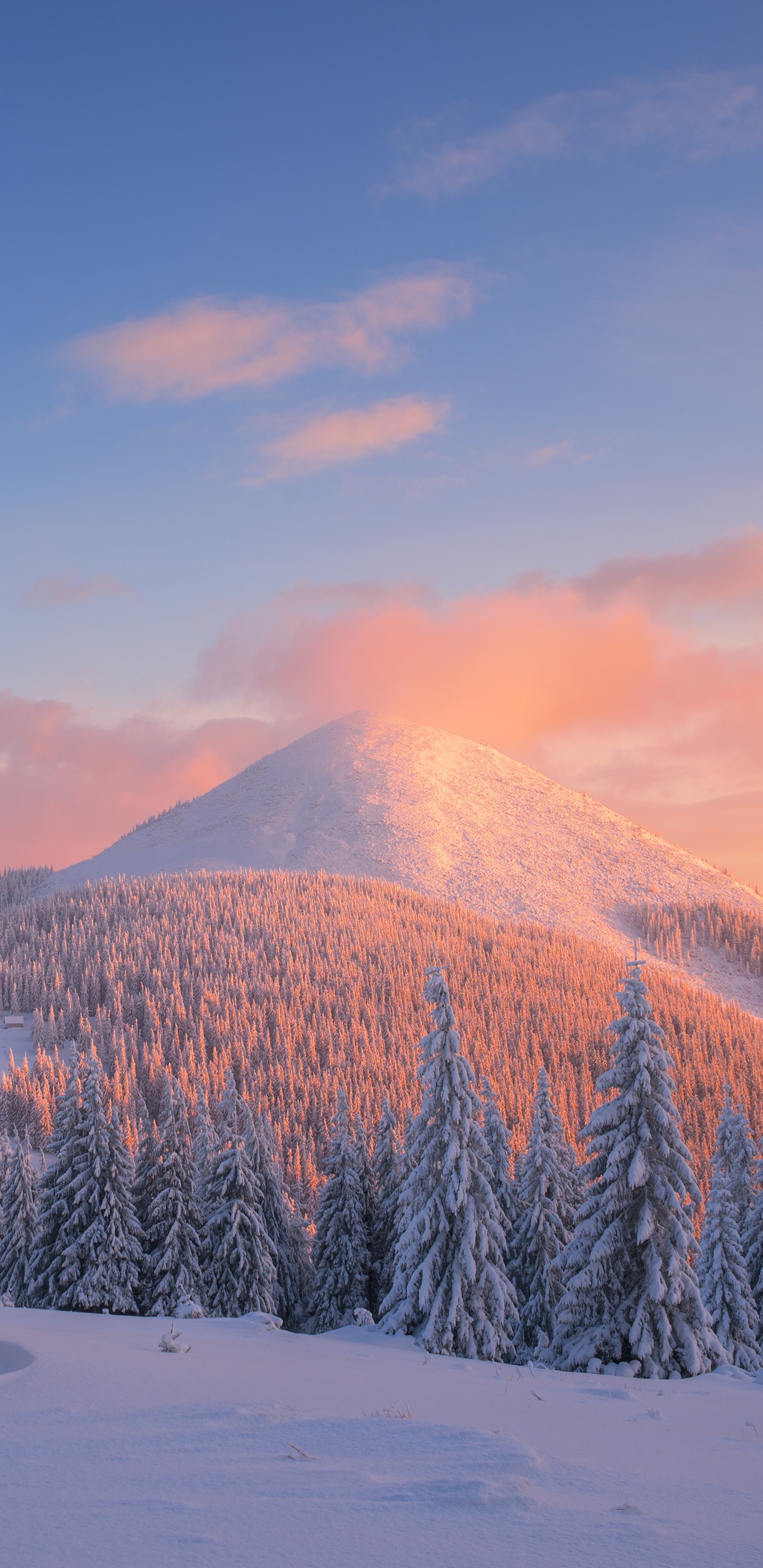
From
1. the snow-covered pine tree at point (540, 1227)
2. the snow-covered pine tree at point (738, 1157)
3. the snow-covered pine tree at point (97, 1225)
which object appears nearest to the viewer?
the snow-covered pine tree at point (540, 1227)

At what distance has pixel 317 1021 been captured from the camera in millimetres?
147375

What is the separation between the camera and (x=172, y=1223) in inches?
1703

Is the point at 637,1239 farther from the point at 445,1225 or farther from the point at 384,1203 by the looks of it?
the point at 384,1203

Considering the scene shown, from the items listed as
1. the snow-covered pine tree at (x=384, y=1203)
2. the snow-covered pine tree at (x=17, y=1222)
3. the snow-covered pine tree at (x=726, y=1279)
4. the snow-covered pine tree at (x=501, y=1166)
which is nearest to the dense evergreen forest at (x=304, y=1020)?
the snow-covered pine tree at (x=17, y=1222)

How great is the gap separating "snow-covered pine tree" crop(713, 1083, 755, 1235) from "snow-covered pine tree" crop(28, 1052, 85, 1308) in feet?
103

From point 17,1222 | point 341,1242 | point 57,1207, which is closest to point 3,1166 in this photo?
point 17,1222

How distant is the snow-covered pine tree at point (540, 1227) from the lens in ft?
125

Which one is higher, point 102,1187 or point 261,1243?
point 102,1187

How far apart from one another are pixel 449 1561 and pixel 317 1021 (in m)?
147

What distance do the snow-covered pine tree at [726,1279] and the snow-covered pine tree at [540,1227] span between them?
5923mm

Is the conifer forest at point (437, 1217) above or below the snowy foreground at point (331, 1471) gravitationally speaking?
below

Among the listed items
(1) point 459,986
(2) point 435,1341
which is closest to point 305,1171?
(2) point 435,1341

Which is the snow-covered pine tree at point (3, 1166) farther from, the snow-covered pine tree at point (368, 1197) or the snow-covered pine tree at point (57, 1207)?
the snow-covered pine tree at point (368, 1197)

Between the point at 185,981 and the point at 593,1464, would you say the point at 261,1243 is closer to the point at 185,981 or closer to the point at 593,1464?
the point at 593,1464
